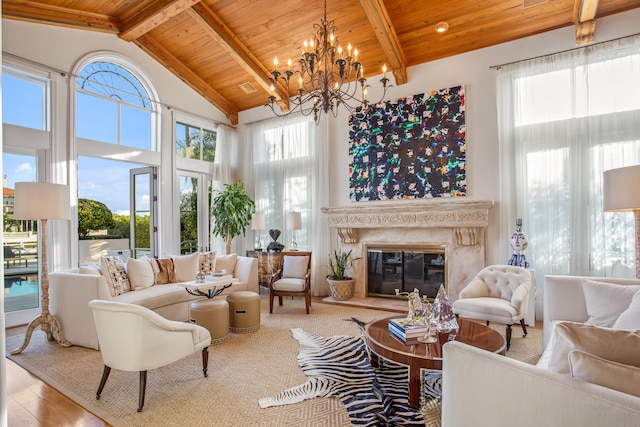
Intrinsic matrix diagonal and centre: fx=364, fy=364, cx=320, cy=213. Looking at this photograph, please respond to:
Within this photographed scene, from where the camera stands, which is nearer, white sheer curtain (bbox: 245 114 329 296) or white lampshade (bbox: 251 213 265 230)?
white sheer curtain (bbox: 245 114 329 296)

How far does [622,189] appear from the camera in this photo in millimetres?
2887

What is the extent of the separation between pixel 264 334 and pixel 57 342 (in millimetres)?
2148

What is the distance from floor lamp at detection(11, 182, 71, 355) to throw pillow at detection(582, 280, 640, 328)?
15.6 feet

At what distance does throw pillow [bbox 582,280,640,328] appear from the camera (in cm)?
255

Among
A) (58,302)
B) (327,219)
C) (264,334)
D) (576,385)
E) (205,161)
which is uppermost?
(205,161)

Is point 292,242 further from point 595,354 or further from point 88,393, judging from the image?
point 595,354

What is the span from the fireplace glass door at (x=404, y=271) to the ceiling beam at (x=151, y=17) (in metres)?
4.39

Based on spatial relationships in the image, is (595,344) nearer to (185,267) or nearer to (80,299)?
(80,299)

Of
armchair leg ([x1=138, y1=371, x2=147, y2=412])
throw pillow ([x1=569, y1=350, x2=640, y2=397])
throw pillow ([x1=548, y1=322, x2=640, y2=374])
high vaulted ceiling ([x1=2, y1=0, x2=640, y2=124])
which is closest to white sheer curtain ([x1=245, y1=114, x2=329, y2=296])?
high vaulted ceiling ([x1=2, y1=0, x2=640, y2=124])

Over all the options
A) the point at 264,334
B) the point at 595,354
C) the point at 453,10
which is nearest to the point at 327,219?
the point at 264,334

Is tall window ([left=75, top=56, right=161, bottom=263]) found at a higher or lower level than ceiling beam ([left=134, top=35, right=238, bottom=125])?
lower

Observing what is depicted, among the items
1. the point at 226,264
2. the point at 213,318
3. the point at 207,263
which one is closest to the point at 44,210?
the point at 213,318

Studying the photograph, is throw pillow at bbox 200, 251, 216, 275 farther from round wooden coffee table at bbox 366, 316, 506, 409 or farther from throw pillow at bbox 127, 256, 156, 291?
round wooden coffee table at bbox 366, 316, 506, 409

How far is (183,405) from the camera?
2.56 m
